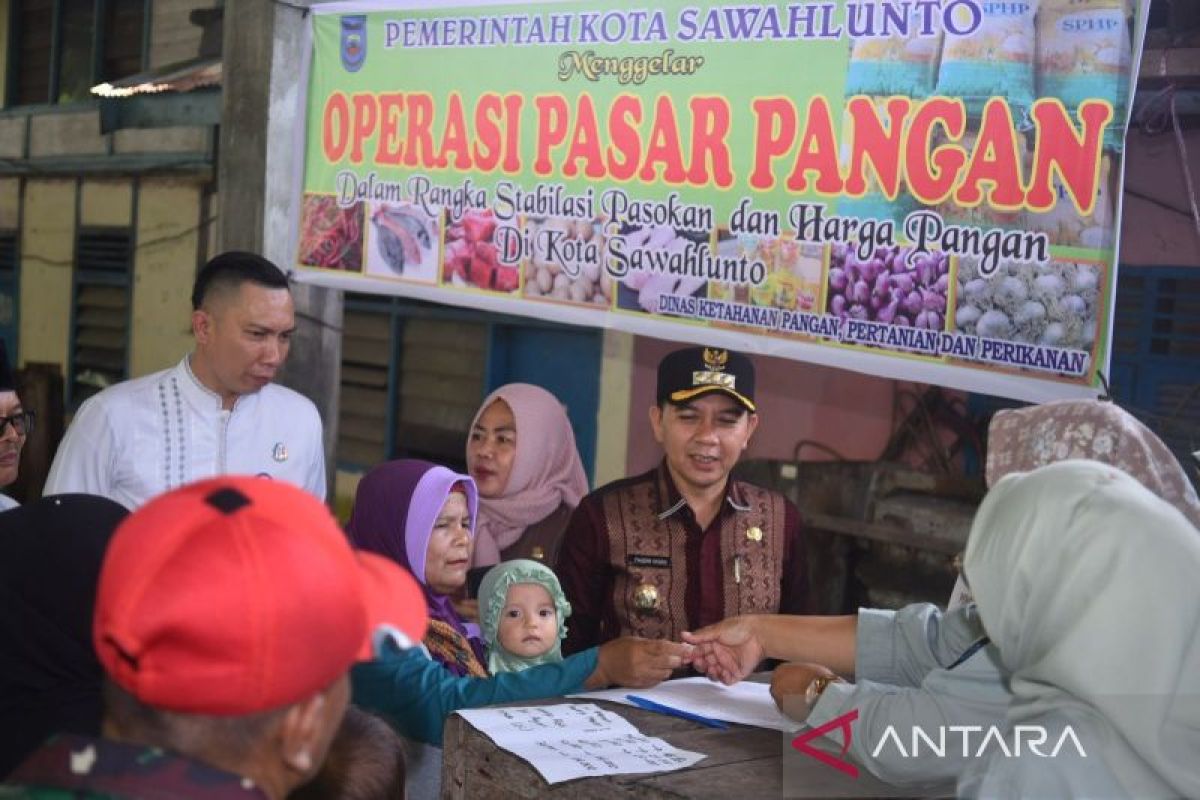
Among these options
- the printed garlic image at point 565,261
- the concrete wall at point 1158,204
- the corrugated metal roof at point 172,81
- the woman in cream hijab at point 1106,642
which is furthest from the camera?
the corrugated metal roof at point 172,81

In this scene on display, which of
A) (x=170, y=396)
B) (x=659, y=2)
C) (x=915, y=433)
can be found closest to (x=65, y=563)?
(x=170, y=396)

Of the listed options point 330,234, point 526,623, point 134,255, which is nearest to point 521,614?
point 526,623

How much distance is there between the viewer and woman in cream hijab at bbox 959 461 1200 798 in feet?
5.88

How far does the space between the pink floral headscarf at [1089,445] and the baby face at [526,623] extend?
1.10 m

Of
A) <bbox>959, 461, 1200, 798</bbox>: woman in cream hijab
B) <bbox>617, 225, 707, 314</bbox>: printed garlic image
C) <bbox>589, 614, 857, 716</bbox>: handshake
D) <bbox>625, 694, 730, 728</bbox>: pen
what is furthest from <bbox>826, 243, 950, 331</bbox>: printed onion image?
<bbox>959, 461, 1200, 798</bbox>: woman in cream hijab

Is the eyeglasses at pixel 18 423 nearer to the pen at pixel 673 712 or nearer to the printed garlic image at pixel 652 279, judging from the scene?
the printed garlic image at pixel 652 279

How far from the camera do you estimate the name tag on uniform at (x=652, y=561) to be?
3.41 m

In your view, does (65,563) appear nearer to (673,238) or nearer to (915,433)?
(673,238)

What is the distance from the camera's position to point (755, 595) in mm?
3422

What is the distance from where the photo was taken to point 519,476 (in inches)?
174

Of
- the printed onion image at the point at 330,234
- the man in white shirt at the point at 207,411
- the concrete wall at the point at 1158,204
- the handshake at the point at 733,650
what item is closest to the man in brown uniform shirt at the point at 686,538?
the handshake at the point at 733,650

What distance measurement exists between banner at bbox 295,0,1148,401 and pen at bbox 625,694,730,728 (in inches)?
46.1

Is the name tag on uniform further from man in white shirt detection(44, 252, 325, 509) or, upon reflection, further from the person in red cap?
the person in red cap

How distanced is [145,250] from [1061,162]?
8667 mm
